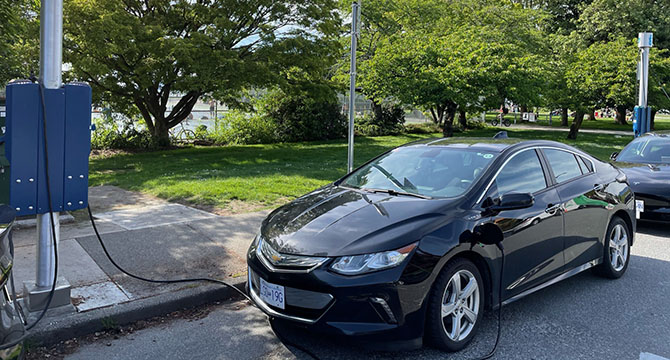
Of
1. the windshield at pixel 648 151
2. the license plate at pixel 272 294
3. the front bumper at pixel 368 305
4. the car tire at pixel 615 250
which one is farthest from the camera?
the windshield at pixel 648 151

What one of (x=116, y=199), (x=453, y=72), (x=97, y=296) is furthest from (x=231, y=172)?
(x=453, y=72)

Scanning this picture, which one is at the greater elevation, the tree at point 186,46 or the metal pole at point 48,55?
the tree at point 186,46

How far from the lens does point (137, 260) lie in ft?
18.2

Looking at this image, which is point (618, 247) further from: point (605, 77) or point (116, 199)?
point (605, 77)

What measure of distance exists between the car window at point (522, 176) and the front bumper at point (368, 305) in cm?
136

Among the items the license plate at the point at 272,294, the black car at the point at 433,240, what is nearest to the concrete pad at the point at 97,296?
the black car at the point at 433,240

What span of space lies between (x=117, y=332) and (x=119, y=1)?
41.7 ft

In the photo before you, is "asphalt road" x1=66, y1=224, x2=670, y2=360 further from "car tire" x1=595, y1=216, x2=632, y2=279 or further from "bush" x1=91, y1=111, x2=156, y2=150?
"bush" x1=91, y1=111, x2=156, y2=150

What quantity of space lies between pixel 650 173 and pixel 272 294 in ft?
21.9

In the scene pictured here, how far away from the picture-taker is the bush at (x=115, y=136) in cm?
1805

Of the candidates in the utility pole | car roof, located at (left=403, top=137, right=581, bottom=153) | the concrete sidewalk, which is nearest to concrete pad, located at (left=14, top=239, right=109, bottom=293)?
the concrete sidewalk

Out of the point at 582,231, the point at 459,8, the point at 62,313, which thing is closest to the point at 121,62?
the point at 62,313

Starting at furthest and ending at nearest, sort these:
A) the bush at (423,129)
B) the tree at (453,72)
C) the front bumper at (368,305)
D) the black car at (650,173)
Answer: the bush at (423,129) < the tree at (453,72) < the black car at (650,173) < the front bumper at (368,305)

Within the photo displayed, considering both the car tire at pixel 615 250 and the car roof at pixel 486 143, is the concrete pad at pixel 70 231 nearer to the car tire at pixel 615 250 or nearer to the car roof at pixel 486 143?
the car roof at pixel 486 143
